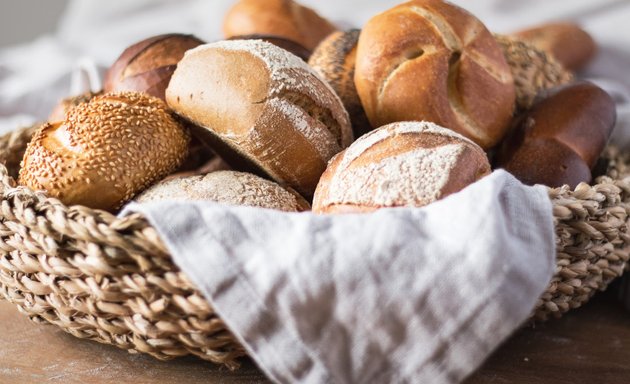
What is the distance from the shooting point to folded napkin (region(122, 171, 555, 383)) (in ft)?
2.10

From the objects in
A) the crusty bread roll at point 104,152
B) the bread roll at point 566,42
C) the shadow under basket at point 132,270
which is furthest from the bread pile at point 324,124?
the bread roll at point 566,42

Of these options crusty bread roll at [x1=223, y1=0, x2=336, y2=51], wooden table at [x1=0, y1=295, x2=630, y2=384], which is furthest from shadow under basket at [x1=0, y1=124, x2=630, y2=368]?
crusty bread roll at [x1=223, y1=0, x2=336, y2=51]

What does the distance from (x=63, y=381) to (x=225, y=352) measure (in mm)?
195

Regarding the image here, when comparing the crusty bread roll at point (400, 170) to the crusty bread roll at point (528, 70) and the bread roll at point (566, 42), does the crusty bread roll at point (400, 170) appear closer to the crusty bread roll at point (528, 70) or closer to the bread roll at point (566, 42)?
the crusty bread roll at point (528, 70)

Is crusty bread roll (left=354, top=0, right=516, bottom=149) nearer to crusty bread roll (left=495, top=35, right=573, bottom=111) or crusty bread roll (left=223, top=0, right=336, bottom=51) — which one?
crusty bread roll (left=495, top=35, right=573, bottom=111)

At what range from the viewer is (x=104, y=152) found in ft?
2.83

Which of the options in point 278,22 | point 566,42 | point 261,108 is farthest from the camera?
point 566,42

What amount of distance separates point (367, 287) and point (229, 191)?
0.95ft

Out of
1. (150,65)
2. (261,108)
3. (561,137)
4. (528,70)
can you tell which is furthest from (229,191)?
(528,70)

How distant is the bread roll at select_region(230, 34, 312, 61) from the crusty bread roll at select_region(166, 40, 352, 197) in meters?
0.17

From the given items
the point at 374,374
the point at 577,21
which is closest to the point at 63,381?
the point at 374,374

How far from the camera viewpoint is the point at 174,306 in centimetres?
71

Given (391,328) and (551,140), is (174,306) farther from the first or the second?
(551,140)

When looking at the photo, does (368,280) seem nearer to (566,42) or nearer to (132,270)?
(132,270)
